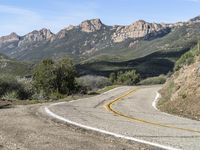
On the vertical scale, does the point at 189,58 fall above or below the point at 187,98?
above

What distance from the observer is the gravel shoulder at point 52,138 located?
10.4 meters

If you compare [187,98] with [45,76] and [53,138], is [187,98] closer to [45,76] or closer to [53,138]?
[53,138]

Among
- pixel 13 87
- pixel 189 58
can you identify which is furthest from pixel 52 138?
pixel 13 87

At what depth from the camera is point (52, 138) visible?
37.8 feet

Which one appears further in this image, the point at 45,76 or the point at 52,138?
the point at 45,76

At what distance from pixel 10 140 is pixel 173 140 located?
12.9 ft

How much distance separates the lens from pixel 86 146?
10.3 metres

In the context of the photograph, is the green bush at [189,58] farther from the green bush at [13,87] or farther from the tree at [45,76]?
the green bush at [13,87]

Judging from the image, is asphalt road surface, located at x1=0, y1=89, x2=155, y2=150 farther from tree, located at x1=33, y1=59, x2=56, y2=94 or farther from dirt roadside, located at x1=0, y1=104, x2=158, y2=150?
tree, located at x1=33, y1=59, x2=56, y2=94

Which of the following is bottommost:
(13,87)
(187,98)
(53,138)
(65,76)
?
(13,87)

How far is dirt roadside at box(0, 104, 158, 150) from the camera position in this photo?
1036 centimetres

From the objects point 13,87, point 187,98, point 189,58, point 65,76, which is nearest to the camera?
point 187,98

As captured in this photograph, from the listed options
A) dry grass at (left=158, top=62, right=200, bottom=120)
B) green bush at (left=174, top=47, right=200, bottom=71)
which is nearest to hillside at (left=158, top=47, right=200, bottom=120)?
dry grass at (left=158, top=62, right=200, bottom=120)

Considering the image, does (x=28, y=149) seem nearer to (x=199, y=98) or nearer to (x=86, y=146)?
(x=86, y=146)
